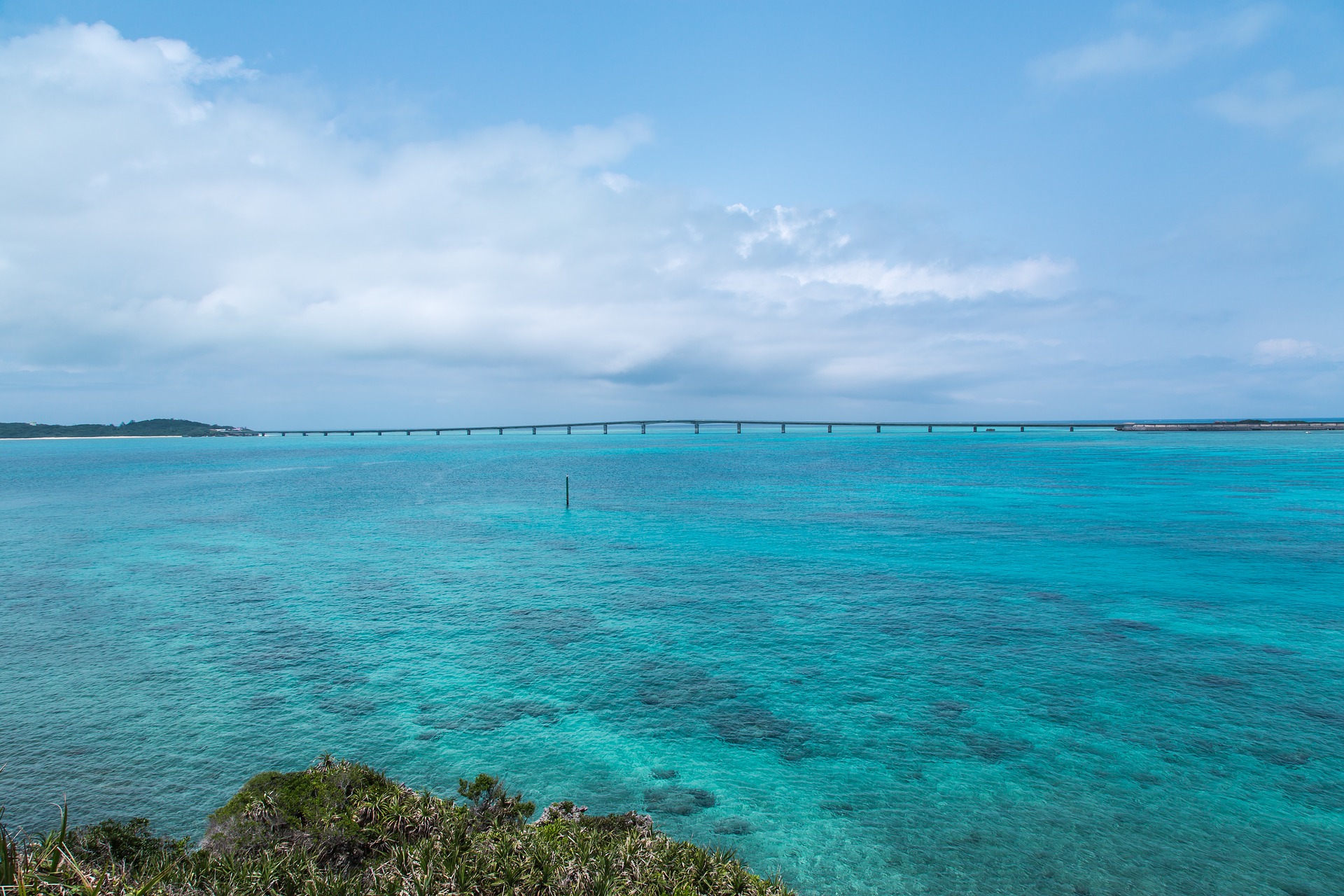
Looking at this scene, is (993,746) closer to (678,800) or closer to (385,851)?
(678,800)

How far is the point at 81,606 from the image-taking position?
94.8 ft

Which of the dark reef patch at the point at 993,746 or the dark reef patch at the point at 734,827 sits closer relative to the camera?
the dark reef patch at the point at 734,827

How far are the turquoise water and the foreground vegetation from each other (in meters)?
3.59

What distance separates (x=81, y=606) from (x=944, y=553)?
137 ft

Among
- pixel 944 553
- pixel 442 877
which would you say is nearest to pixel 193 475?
pixel 944 553

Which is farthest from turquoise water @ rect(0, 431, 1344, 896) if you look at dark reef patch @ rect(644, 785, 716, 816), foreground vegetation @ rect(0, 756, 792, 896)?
foreground vegetation @ rect(0, 756, 792, 896)

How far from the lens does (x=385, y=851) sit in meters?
9.47

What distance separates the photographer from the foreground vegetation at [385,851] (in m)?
8.08

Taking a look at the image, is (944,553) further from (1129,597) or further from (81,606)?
(81,606)

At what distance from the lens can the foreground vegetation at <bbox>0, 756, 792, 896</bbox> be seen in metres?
8.08

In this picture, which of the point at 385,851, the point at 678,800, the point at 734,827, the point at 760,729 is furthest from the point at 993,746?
the point at 385,851

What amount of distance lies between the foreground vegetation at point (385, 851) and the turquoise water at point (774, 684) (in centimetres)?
359

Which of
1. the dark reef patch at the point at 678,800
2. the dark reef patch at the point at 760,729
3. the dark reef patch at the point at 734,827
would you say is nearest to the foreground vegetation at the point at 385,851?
the dark reef patch at the point at 734,827

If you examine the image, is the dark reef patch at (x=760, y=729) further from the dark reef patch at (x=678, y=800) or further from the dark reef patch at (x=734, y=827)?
the dark reef patch at (x=734, y=827)
